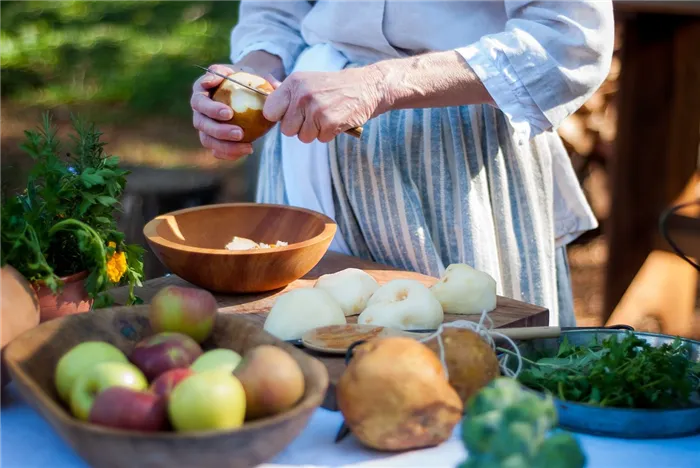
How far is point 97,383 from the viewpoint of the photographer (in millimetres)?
909

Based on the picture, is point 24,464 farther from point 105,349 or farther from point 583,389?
point 583,389

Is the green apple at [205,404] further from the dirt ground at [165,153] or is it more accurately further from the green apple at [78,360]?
the dirt ground at [165,153]

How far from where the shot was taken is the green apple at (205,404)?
32.8 inches

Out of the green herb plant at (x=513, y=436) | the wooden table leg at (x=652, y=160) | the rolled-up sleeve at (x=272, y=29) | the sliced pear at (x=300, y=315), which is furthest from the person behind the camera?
the wooden table leg at (x=652, y=160)

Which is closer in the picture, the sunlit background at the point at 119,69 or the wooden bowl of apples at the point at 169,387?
the wooden bowl of apples at the point at 169,387

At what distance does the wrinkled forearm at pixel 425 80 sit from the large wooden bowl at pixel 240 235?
0.86 ft

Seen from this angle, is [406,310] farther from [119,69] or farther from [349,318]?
[119,69]

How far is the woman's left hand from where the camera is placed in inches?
60.1

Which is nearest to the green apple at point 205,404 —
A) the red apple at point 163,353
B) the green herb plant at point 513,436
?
the red apple at point 163,353

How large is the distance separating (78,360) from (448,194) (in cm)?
Answer: 100

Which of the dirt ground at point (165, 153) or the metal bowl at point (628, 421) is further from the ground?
the metal bowl at point (628, 421)

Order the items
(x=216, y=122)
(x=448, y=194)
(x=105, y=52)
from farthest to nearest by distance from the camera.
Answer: (x=105, y=52) < (x=448, y=194) < (x=216, y=122)

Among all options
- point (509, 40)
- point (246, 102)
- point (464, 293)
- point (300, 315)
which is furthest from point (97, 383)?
point (509, 40)

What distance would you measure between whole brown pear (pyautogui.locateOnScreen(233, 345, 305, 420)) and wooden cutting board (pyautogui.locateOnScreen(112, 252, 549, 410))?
0.70 feet
